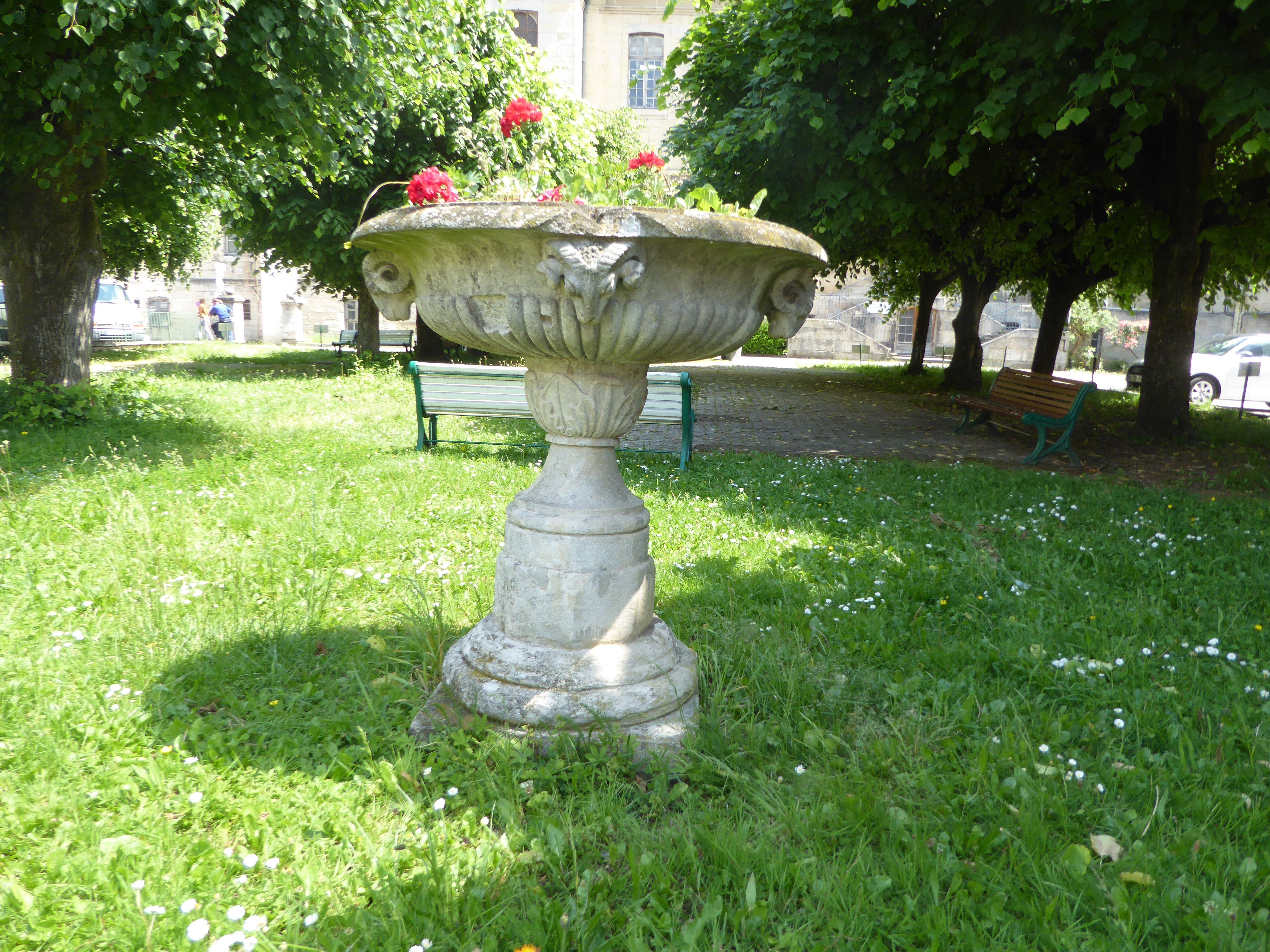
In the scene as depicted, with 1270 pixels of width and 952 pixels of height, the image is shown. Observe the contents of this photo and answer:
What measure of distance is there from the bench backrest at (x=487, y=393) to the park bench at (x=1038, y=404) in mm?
3586

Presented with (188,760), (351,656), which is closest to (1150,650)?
(351,656)

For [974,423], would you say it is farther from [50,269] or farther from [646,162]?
[50,269]

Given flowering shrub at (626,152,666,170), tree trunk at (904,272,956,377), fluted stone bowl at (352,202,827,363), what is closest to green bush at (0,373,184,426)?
fluted stone bowl at (352,202,827,363)

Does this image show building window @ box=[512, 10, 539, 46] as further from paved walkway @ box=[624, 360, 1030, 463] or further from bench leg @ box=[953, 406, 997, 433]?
bench leg @ box=[953, 406, 997, 433]

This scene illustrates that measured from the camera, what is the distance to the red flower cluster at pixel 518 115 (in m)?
2.90

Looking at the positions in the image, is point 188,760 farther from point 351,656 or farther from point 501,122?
point 501,122

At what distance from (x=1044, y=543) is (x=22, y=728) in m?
4.82

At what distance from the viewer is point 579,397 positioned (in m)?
2.67

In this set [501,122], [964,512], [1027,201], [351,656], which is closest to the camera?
[501,122]

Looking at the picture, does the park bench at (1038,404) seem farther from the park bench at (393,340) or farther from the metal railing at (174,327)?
the metal railing at (174,327)

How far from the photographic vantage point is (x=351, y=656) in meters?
3.12

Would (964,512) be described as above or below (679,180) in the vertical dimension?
below

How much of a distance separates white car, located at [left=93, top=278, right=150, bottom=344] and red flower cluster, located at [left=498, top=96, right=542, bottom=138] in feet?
73.0

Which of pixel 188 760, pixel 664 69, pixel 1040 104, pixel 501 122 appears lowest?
pixel 188 760
